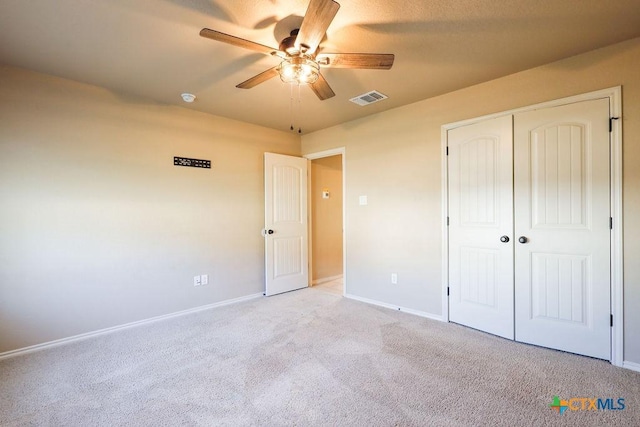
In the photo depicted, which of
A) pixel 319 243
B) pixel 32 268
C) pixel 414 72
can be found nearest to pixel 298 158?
pixel 319 243

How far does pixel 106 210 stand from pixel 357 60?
9.21 ft

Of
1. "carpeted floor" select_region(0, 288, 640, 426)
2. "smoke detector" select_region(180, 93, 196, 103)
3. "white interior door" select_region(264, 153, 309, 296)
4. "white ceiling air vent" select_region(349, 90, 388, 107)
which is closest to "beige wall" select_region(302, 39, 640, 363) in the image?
"white ceiling air vent" select_region(349, 90, 388, 107)

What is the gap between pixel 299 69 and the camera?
Answer: 6.25 ft

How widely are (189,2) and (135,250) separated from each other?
2.45 metres

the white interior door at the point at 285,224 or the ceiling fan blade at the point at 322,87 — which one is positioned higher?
the ceiling fan blade at the point at 322,87

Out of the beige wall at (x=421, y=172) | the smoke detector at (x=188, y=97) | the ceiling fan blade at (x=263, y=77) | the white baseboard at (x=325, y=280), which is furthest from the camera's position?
the white baseboard at (x=325, y=280)

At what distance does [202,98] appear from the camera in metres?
3.09

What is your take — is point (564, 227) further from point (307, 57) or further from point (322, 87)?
point (307, 57)

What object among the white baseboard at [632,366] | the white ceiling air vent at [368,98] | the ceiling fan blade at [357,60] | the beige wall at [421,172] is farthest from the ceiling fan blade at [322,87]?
the white baseboard at [632,366]

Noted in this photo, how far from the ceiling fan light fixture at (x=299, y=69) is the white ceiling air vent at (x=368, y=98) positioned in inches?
46.7

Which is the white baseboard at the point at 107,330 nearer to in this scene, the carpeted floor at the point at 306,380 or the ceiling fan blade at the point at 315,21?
the carpeted floor at the point at 306,380

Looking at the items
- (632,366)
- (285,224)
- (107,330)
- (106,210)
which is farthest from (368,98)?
(107,330)

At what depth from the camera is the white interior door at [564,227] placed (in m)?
2.23

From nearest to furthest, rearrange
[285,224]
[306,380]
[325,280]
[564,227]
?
[306,380], [564,227], [285,224], [325,280]
